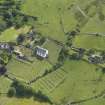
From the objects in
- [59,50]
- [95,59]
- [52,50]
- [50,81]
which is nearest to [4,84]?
[50,81]

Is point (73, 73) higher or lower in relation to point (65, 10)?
lower

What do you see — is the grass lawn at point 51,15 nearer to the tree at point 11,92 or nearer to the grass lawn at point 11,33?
the grass lawn at point 11,33

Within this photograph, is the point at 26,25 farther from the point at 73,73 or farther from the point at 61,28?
the point at 73,73

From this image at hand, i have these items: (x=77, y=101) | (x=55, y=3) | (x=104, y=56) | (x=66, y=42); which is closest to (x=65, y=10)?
(x=55, y=3)

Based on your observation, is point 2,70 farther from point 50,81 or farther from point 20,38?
point 50,81

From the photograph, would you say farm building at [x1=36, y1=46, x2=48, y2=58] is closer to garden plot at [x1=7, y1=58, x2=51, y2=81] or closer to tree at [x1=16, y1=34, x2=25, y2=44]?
garden plot at [x1=7, y1=58, x2=51, y2=81]

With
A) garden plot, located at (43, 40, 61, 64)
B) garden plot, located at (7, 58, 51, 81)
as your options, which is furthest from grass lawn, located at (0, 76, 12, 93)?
garden plot, located at (43, 40, 61, 64)
